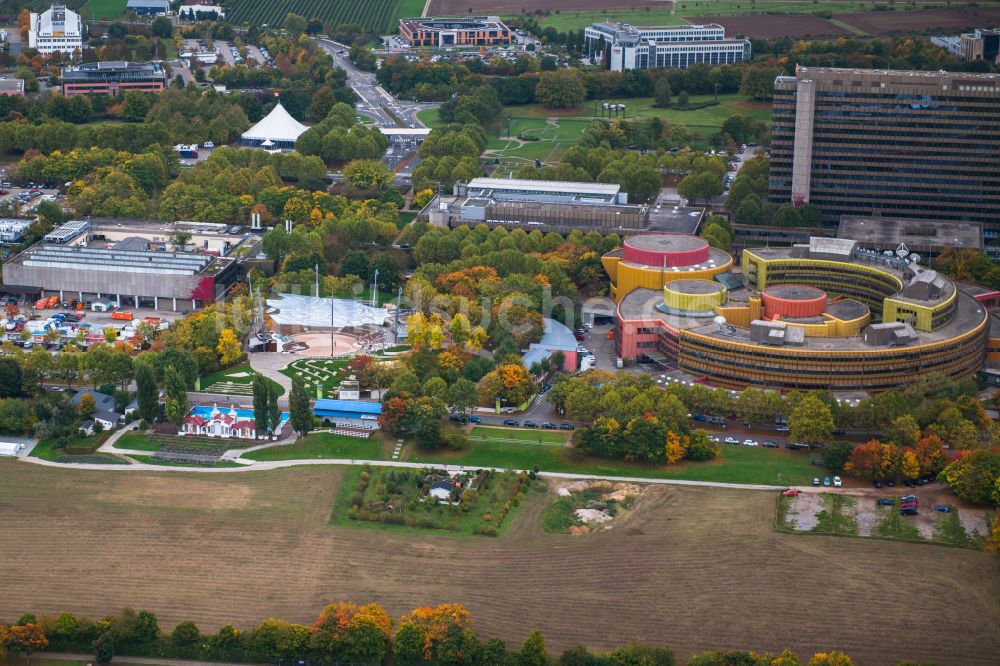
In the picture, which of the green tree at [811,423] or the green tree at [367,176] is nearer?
the green tree at [811,423]

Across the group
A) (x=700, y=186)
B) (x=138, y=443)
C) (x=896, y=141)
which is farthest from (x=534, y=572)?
(x=700, y=186)

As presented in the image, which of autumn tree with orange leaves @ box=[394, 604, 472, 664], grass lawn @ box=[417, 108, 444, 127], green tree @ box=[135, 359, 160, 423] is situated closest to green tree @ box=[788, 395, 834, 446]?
autumn tree with orange leaves @ box=[394, 604, 472, 664]

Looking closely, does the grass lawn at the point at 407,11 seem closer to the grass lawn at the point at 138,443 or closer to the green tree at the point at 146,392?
the green tree at the point at 146,392

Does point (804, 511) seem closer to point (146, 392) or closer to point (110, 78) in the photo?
point (146, 392)

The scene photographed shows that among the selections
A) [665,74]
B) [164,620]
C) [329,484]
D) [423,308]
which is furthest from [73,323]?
[665,74]

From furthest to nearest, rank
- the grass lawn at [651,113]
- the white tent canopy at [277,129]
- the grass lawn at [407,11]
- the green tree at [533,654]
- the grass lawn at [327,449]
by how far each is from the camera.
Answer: the grass lawn at [407,11] → the grass lawn at [651,113] → the white tent canopy at [277,129] → the grass lawn at [327,449] → the green tree at [533,654]

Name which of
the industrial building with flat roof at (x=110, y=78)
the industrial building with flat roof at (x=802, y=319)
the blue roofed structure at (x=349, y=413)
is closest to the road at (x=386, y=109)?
the industrial building with flat roof at (x=110, y=78)

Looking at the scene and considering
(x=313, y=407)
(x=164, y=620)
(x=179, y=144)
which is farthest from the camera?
(x=179, y=144)

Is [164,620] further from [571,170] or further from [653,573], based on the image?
[571,170]
